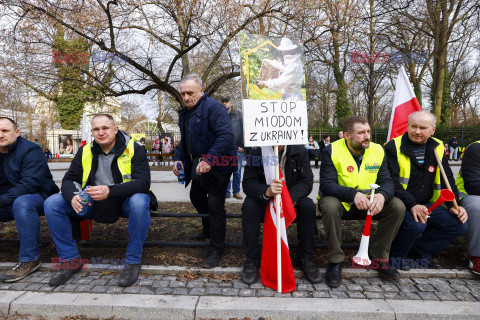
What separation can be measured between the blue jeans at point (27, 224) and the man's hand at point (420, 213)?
3.64 metres

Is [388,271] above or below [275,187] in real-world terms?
below

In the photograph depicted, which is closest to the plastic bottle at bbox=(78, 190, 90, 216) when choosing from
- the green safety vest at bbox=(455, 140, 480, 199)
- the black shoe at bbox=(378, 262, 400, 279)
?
the black shoe at bbox=(378, 262, 400, 279)

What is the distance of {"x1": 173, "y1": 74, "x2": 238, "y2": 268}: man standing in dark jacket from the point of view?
10.4ft

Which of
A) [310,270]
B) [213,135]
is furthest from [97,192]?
[310,270]

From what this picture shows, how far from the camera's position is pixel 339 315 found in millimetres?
2393

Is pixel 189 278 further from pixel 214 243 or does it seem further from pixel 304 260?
pixel 304 260

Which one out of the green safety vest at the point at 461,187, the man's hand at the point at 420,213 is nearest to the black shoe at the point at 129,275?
the man's hand at the point at 420,213

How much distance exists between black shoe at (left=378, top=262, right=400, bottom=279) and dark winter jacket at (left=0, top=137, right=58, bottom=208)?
349cm

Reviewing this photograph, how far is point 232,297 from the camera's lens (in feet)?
8.51

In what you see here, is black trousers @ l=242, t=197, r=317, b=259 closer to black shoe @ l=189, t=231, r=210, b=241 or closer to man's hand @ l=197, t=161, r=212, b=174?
man's hand @ l=197, t=161, r=212, b=174

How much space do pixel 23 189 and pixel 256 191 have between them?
2341 mm

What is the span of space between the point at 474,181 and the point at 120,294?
353cm

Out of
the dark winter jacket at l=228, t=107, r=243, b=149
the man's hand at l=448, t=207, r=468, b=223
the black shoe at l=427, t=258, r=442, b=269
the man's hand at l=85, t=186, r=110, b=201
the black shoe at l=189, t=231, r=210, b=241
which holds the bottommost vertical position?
the black shoe at l=427, t=258, r=442, b=269

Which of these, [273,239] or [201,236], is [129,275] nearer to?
[201,236]
